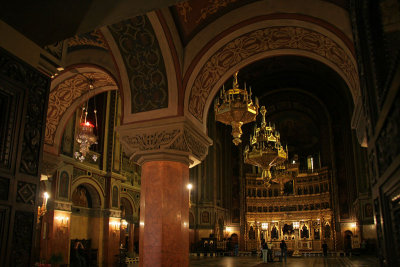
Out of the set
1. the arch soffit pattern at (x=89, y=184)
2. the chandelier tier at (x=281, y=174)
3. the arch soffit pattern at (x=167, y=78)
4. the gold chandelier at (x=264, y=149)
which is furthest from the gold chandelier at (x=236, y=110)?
the chandelier tier at (x=281, y=174)

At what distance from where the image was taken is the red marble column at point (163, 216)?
6582 millimetres

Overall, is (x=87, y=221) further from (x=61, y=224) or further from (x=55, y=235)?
(x=55, y=235)

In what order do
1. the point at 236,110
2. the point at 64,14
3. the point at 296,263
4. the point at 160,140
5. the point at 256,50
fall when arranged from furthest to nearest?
the point at 296,263 → the point at 236,110 → the point at 256,50 → the point at 160,140 → the point at 64,14

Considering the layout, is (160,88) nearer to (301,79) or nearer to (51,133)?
(51,133)

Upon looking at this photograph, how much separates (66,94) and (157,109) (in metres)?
3.96

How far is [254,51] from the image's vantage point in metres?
7.95

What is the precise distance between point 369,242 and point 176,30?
47.6 feet

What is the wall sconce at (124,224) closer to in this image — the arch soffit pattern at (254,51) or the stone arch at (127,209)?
the stone arch at (127,209)

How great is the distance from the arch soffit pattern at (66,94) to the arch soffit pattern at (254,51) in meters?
2.96

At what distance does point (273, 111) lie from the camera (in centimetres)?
2623

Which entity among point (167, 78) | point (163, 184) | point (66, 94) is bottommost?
point (163, 184)

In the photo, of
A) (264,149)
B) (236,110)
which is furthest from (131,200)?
(236,110)

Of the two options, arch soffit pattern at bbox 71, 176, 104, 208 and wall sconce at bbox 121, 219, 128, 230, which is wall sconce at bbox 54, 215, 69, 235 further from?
wall sconce at bbox 121, 219, 128, 230

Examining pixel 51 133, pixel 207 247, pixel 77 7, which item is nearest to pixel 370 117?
pixel 77 7
